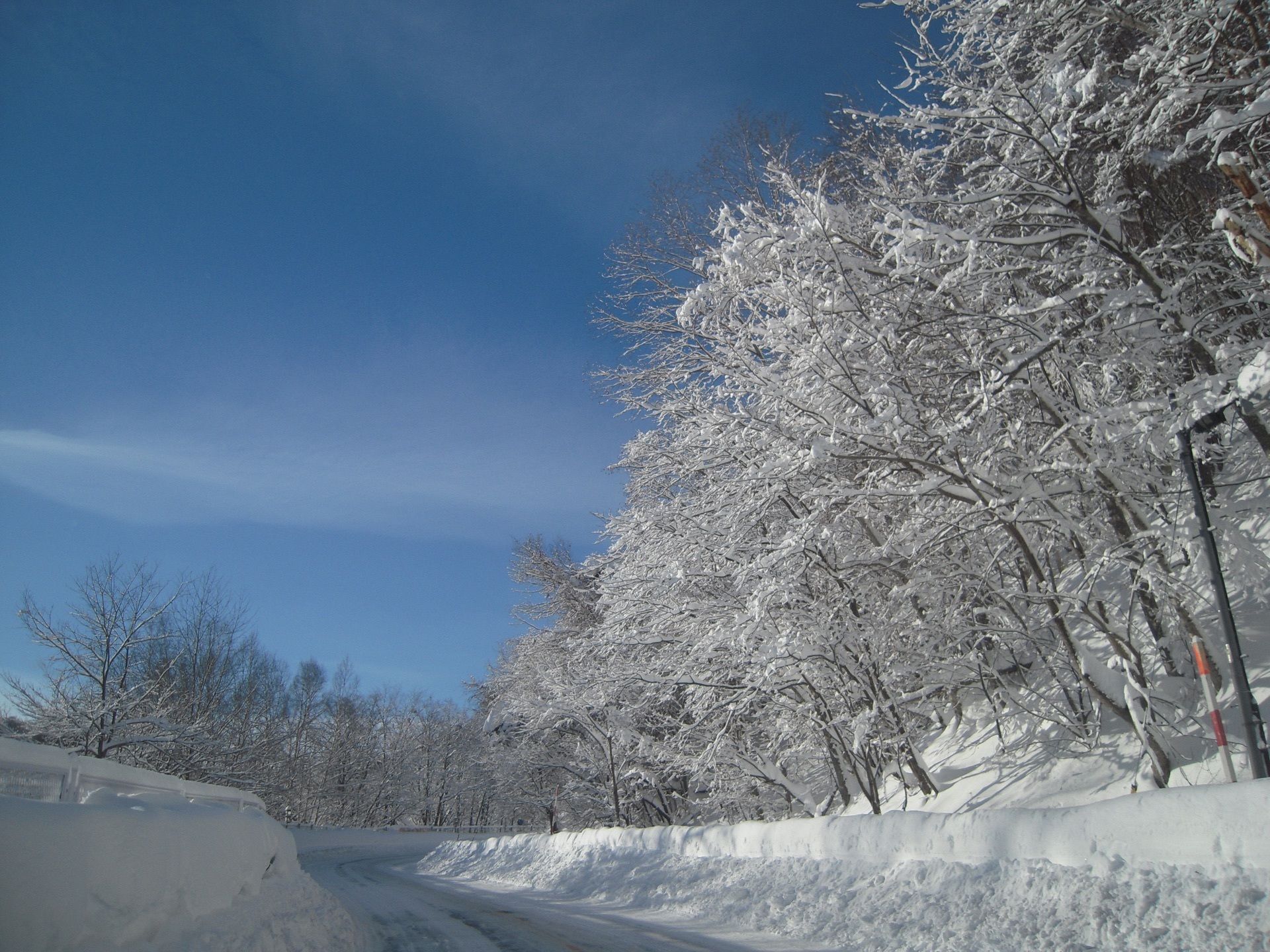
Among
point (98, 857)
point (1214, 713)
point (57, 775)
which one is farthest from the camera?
point (1214, 713)

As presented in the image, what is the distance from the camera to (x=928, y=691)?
11195 mm

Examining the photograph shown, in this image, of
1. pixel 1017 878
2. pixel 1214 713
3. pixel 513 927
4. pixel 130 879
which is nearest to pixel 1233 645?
pixel 1214 713

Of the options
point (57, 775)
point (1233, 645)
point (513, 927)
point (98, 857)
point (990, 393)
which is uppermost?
point (990, 393)

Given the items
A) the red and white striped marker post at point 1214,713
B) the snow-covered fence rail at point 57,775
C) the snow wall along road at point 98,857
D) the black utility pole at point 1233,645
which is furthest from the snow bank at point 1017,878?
the snow-covered fence rail at point 57,775

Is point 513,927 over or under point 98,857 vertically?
under

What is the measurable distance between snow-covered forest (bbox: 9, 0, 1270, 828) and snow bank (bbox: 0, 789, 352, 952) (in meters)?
5.85

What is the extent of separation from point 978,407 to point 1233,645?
3108mm

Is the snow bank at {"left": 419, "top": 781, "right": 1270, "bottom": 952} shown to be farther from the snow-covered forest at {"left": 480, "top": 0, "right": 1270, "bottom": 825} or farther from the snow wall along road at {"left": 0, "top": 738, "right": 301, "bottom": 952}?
the snow wall along road at {"left": 0, "top": 738, "right": 301, "bottom": 952}

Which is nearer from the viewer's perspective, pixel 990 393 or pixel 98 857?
pixel 98 857

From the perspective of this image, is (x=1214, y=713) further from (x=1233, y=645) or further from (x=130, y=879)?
(x=130, y=879)

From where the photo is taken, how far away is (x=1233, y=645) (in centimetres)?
566

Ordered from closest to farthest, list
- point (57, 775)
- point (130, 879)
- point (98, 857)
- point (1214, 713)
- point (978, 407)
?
point (98, 857) → point (130, 879) → point (57, 775) → point (1214, 713) → point (978, 407)

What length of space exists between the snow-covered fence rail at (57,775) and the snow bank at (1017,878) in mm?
6839

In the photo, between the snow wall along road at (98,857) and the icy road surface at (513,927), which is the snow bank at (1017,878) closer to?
the icy road surface at (513,927)
